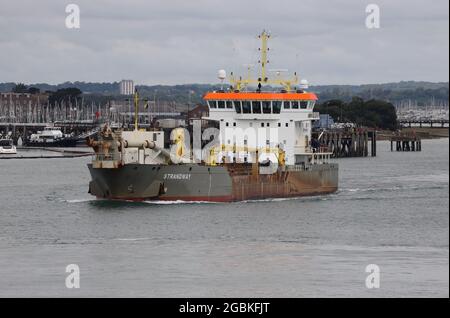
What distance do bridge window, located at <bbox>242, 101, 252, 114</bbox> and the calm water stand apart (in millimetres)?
5358

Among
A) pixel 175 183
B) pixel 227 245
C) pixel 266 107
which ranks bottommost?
pixel 227 245

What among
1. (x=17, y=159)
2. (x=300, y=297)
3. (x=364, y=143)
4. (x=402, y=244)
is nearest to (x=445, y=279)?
(x=300, y=297)

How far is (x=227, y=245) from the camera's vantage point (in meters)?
48.2

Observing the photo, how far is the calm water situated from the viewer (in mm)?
39000

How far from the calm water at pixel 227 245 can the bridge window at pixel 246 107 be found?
5.36 meters

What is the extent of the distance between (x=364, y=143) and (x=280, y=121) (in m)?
84.4

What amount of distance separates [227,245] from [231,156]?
20.3m

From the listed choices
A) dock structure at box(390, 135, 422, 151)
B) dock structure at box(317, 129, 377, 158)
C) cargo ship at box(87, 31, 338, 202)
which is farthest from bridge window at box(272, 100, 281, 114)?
dock structure at box(390, 135, 422, 151)

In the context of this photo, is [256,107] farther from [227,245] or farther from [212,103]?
[227,245]

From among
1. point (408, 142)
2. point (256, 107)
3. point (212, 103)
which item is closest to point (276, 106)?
point (256, 107)

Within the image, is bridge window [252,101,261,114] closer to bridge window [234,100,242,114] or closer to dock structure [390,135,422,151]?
bridge window [234,100,242,114]

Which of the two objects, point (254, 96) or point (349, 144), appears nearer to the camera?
point (254, 96)
